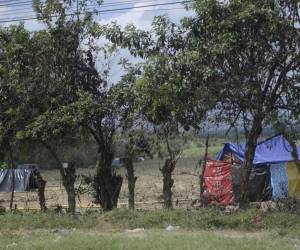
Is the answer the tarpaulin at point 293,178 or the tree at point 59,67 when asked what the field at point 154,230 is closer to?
the tree at point 59,67

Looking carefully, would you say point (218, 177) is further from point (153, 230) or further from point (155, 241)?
point (155, 241)

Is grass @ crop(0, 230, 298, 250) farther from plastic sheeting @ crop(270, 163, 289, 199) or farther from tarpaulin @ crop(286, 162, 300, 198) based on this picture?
tarpaulin @ crop(286, 162, 300, 198)

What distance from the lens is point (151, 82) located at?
1235 centimetres

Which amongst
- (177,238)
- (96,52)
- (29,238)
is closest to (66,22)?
(96,52)

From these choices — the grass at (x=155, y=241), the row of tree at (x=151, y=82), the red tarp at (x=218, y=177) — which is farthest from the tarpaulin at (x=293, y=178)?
the grass at (x=155, y=241)

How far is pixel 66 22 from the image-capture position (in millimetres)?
15383

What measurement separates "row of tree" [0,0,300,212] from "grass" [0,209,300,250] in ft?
5.09

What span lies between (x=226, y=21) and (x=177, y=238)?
14.2 feet

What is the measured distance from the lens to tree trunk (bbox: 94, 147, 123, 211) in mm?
15969

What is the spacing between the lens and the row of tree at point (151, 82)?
11828 mm

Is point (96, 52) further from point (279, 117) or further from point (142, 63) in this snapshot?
point (279, 117)

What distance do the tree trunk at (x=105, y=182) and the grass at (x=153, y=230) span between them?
2.18 meters

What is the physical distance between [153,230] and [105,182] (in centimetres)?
456

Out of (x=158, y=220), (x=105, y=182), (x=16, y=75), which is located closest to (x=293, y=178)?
(x=105, y=182)
